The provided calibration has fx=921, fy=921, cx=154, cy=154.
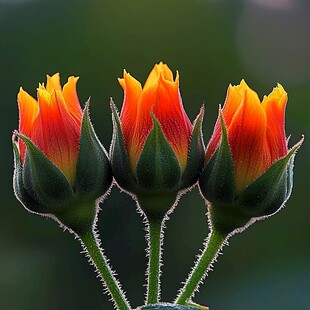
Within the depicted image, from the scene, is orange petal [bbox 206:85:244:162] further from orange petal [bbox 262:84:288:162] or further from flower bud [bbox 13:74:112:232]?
flower bud [bbox 13:74:112:232]

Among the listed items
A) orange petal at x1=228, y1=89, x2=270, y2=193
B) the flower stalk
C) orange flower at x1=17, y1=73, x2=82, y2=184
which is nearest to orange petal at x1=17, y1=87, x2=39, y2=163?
orange flower at x1=17, y1=73, x2=82, y2=184

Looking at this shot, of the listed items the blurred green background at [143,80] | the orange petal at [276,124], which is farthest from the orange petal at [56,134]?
the blurred green background at [143,80]

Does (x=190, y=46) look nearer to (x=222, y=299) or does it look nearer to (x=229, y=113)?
(x=222, y=299)

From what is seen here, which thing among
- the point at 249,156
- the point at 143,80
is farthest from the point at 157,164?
the point at 143,80

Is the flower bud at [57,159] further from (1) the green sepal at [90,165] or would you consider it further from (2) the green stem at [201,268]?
(2) the green stem at [201,268]

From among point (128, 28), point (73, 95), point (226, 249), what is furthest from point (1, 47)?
point (73, 95)

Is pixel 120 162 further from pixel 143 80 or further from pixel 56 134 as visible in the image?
pixel 143 80
